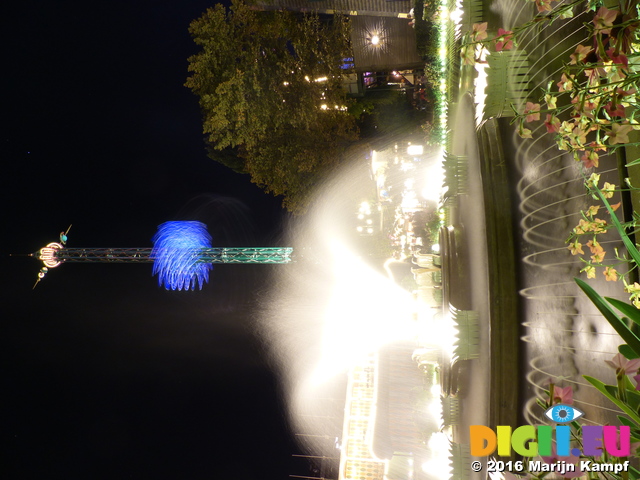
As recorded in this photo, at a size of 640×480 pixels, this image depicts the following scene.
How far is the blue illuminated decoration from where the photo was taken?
834 inches

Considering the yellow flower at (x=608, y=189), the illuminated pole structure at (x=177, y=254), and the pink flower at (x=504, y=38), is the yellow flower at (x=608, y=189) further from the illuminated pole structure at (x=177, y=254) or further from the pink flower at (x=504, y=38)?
the illuminated pole structure at (x=177, y=254)

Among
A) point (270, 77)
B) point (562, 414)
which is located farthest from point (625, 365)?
point (270, 77)

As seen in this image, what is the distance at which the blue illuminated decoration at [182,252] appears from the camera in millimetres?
21188

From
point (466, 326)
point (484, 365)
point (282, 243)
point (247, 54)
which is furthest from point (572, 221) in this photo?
point (282, 243)

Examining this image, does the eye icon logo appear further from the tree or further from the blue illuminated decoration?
the blue illuminated decoration

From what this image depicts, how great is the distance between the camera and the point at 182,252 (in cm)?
2172

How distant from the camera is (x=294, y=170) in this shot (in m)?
18.8

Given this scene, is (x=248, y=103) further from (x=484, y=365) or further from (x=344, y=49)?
(x=484, y=365)

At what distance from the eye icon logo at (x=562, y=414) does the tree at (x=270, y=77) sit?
15888 millimetres

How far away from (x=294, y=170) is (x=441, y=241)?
12.3 metres

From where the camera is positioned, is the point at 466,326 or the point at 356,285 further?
the point at 356,285

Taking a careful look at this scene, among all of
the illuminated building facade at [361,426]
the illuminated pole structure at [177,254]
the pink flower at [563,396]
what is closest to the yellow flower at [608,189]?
the pink flower at [563,396]

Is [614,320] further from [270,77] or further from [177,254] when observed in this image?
[177,254]

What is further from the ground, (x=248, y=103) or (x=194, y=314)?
(x=248, y=103)
